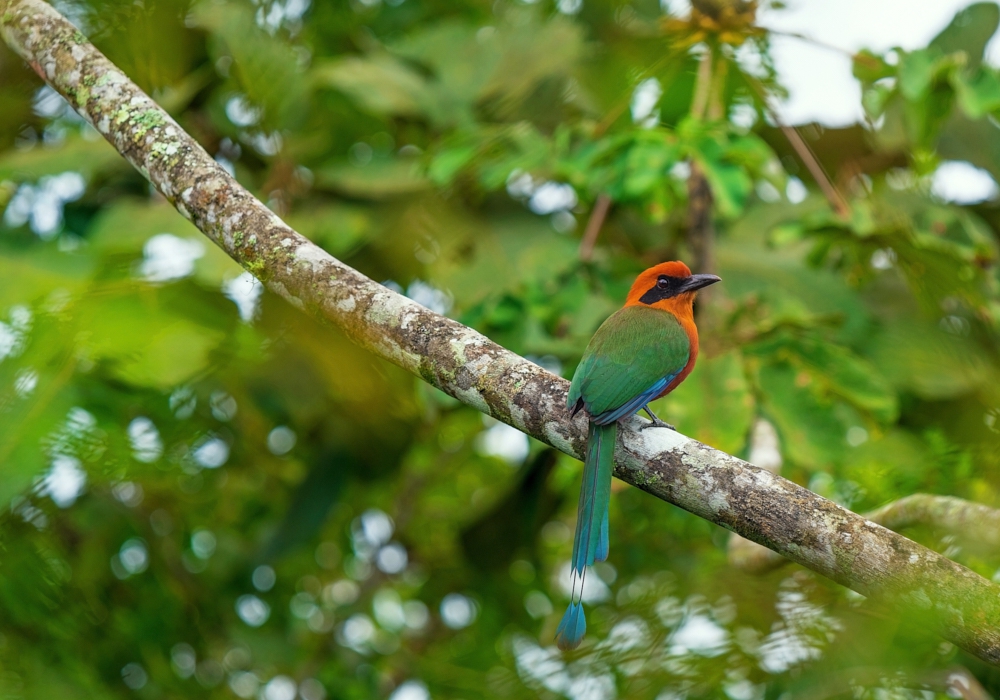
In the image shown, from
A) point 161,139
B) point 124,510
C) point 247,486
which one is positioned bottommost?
point 247,486

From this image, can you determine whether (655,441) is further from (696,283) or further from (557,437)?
(696,283)

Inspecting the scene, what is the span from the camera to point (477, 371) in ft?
7.24

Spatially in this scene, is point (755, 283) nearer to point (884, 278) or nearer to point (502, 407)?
point (884, 278)

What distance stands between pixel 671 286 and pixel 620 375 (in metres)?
0.87

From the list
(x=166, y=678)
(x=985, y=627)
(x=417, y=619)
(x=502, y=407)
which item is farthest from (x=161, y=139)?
(x=417, y=619)

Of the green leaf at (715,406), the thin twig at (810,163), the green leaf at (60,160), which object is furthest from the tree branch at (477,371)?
the thin twig at (810,163)

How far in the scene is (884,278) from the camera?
4.21 m

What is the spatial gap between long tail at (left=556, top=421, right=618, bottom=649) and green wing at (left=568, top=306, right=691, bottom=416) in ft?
0.25

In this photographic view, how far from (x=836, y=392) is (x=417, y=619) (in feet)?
12.4

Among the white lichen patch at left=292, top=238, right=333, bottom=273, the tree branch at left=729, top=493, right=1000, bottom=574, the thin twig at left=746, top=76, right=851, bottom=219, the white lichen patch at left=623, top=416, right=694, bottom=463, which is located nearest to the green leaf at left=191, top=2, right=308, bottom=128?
the white lichen patch at left=292, top=238, right=333, bottom=273

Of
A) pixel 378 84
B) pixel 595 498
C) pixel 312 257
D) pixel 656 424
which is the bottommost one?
pixel 378 84

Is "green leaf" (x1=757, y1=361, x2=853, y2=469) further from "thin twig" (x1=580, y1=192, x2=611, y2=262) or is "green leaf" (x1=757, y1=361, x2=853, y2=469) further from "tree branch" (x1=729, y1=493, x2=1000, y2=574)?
"thin twig" (x1=580, y1=192, x2=611, y2=262)

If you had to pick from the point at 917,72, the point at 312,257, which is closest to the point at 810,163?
the point at 917,72

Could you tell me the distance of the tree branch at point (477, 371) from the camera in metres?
1.78
